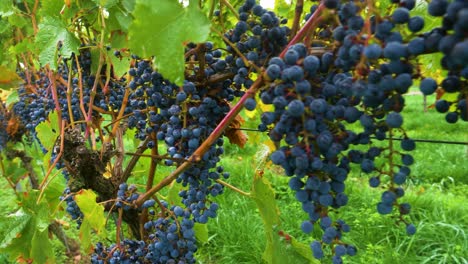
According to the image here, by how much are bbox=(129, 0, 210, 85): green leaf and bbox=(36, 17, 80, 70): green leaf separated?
2.29 feet

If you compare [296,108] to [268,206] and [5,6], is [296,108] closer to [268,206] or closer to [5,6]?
[268,206]

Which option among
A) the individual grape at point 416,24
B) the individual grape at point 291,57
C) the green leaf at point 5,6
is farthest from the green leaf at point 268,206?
the green leaf at point 5,6

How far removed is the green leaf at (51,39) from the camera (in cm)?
136

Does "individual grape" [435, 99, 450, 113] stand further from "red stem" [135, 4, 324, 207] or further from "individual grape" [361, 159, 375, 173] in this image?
"red stem" [135, 4, 324, 207]

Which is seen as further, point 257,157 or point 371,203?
point 371,203

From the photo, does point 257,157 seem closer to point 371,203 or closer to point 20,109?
point 20,109

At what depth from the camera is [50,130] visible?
157cm

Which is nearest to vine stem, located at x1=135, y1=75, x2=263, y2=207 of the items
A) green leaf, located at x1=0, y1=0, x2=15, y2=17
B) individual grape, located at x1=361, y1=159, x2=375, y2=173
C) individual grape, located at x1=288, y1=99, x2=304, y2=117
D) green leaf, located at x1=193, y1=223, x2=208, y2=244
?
individual grape, located at x1=288, y1=99, x2=304, y2=117

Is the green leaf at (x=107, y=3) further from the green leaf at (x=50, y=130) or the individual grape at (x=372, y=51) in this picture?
the individual grape at (x=372, y=51)

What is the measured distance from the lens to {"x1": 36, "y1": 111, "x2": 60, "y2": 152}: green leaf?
153cm

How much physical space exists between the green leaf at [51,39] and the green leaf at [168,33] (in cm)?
70

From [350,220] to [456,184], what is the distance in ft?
7.35

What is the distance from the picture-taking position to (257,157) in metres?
1.62

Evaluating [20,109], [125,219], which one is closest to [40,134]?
[125,219]
